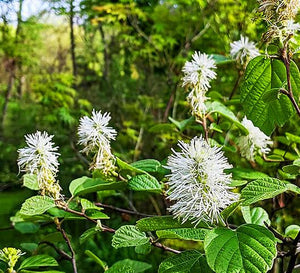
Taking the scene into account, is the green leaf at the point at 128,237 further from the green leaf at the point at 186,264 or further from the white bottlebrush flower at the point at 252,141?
the white bottlebrush flower at the point at 252,141

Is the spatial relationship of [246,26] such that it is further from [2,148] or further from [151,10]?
[2,148]

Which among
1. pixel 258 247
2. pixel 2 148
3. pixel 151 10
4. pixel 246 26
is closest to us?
pixel 258 247

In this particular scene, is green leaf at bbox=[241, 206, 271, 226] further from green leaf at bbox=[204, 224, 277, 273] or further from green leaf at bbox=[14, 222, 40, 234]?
green leaf at bbox=[14, 222, 40, 234]

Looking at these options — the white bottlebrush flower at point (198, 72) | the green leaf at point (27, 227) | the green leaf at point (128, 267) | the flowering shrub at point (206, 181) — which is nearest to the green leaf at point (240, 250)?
the flowering shrub at point (206, 181)

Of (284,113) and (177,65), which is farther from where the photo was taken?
(177,65)

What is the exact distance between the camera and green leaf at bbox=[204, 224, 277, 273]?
0.55 m

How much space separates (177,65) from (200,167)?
9.00 feet

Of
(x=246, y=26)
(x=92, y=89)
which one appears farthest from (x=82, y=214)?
(x=92, y=89)


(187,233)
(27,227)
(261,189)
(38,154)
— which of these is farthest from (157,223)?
(27,227)

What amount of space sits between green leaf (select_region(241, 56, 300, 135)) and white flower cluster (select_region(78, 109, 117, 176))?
0.84 feet

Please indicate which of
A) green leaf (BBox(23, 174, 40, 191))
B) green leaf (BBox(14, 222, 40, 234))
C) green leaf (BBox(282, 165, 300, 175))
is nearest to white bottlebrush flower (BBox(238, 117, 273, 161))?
green leaf (BBox(282, 165, 300, 175))

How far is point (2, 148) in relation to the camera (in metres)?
4.63

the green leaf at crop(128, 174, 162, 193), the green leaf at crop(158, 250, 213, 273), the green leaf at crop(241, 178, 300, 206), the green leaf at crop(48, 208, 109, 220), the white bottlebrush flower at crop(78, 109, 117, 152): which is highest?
the white bottlebrush flower at crop(78, 109, 117, 152)

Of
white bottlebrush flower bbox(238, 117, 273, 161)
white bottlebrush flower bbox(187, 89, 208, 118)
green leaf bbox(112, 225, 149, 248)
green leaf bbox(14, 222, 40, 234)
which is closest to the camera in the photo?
green leaf bbox(112, 225, 149, 248)
